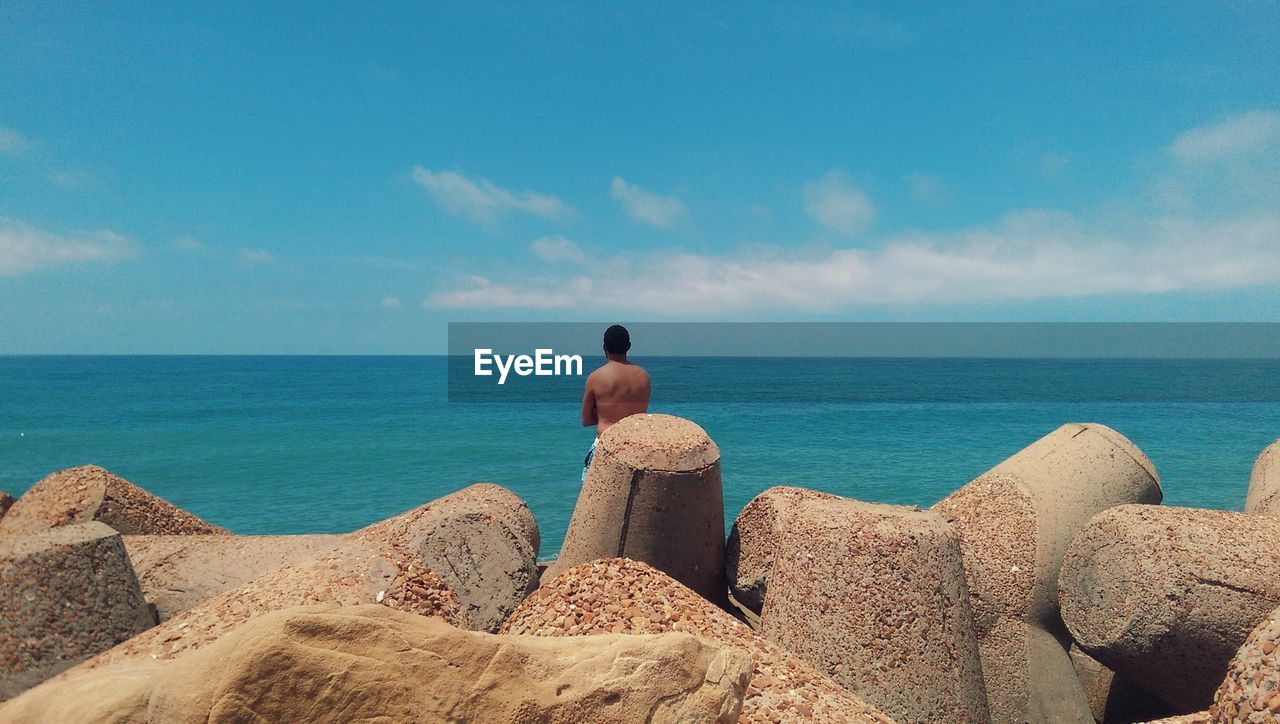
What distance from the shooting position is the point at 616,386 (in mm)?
5453

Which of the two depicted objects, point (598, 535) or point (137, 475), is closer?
point (598, 535)

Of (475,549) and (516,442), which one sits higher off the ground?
(475,549)

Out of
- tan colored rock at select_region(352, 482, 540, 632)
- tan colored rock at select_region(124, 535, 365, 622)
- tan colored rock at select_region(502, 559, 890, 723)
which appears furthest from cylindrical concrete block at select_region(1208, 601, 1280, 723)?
tan colored rock at select_region(124, 535, 365, 622)

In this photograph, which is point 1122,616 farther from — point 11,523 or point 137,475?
point 137,475

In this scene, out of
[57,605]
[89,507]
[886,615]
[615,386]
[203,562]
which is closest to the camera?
[886,615]

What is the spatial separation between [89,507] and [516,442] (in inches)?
716

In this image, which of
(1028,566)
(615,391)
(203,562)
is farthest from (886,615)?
(203,562)

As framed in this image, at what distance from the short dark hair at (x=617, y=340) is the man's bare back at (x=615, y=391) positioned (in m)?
0.08

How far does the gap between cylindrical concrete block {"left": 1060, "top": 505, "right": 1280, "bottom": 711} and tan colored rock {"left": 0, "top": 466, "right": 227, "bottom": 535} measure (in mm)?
5217

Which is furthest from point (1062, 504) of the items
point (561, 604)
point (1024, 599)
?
point (561, 604)

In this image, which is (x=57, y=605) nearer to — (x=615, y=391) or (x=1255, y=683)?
(x=615, y=391)

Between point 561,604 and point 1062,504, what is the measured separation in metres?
3.04

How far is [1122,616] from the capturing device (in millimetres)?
3434

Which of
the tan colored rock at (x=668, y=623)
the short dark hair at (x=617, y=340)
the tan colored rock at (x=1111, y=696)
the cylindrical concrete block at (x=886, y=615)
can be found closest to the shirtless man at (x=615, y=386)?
the short dark hair at (x=617, y=340)
